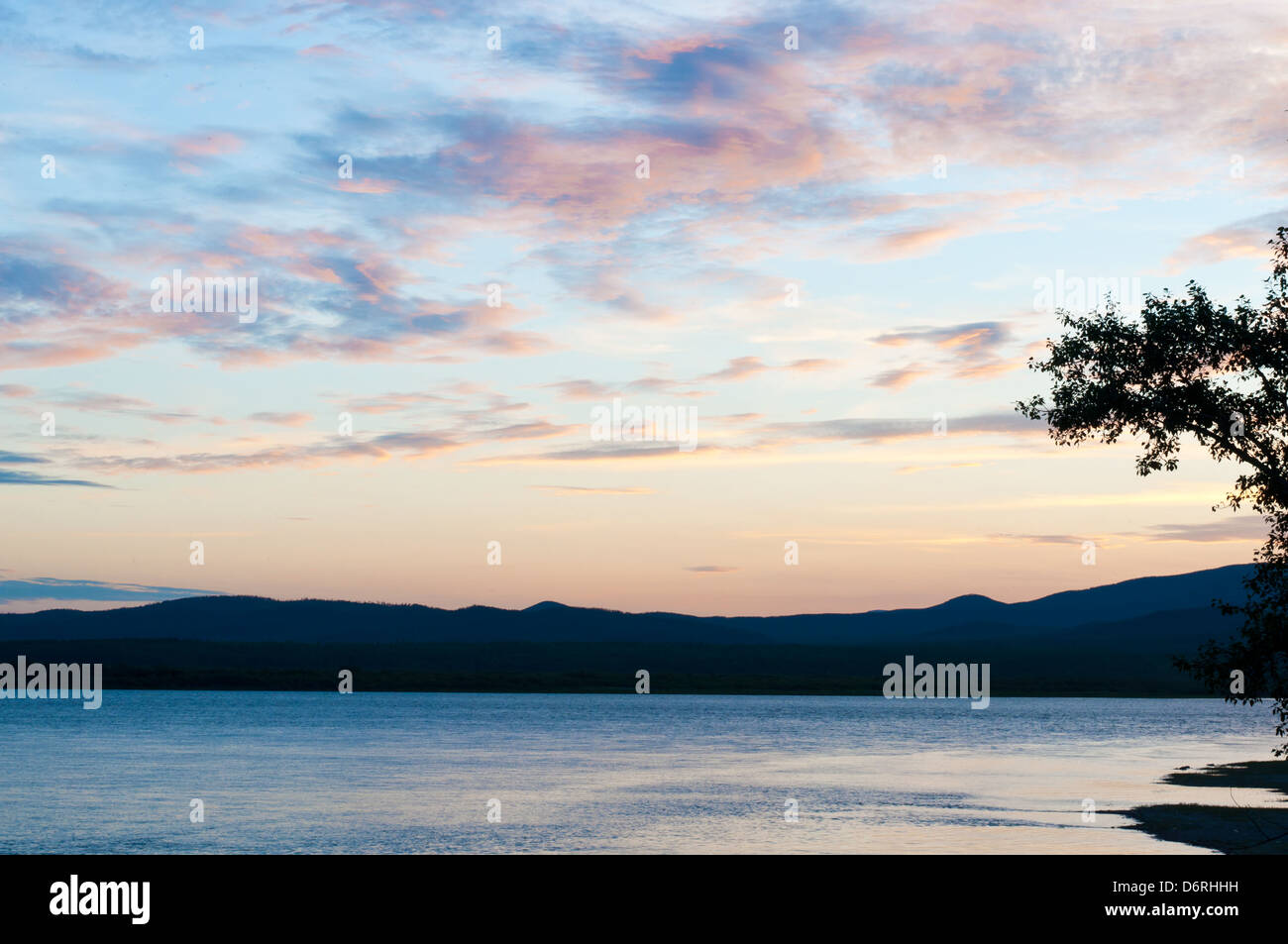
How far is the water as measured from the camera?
153ft

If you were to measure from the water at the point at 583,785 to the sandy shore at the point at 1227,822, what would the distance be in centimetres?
153

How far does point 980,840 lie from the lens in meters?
45.2

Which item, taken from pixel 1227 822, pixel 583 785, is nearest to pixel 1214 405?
pixel 1227 822

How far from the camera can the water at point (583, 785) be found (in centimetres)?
4659

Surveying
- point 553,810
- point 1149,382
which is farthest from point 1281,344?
point 553,810

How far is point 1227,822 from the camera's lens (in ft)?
157

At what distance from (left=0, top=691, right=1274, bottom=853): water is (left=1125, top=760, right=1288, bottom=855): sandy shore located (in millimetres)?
1528

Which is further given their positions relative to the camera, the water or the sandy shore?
the water

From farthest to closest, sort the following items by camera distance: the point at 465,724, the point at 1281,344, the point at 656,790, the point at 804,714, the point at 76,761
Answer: the point at 804,714
the point at 465,724
the point at 76,761
the point at 656,790
the point at 1281,344

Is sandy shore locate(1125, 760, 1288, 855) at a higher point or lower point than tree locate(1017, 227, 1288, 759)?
lower

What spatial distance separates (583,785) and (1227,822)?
1334 inches

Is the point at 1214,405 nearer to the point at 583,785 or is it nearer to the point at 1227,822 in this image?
the point at 1227,822
